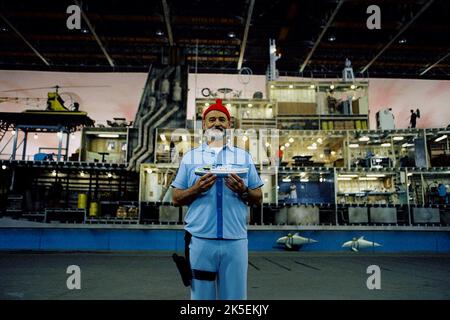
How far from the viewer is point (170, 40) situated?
27469 millimetres

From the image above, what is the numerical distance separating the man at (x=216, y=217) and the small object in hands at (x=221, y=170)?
33mm

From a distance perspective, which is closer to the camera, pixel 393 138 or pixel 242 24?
pixel 393 138

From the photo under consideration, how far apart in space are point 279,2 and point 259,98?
7.17 meters

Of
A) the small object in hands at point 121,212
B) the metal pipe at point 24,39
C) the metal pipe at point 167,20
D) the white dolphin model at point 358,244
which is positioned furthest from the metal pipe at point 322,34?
the metal pipe at point 24,39

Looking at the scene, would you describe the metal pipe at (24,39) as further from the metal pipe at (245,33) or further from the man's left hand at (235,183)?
the man's left hand at (235,183)

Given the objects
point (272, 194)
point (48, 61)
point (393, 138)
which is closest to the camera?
point (272, 194)

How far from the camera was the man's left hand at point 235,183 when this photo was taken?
2373 mm

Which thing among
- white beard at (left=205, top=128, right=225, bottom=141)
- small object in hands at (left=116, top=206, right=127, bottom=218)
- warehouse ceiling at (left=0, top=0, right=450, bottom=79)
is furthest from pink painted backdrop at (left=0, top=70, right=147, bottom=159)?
white beard at (left=205, top=128, right=225, bottom=141)

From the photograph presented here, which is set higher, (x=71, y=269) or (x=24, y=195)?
(x=24, y=195)

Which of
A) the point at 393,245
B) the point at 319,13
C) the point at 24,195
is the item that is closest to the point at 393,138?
the point at 393,245

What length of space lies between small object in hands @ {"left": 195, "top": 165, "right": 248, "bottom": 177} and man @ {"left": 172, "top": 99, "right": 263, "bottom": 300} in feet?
0.11

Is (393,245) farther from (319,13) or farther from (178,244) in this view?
(319,13)

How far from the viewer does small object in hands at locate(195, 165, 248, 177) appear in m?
2.36

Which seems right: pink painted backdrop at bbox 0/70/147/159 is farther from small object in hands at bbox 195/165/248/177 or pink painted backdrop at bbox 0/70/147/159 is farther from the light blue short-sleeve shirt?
small object in hands at bbox 195/165/248/177
